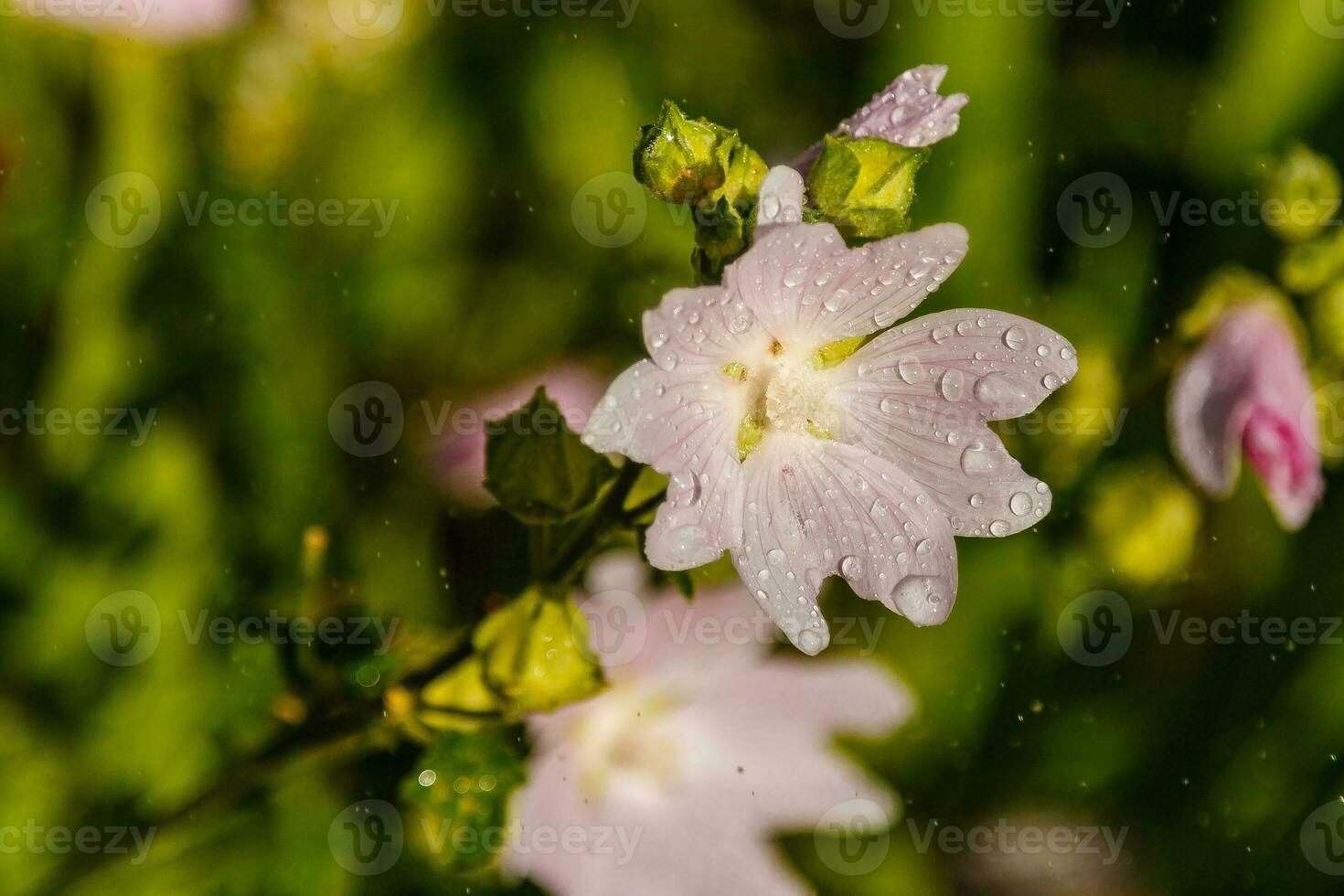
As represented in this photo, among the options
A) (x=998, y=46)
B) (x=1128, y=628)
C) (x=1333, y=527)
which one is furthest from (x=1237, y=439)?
(x=998, y=46)

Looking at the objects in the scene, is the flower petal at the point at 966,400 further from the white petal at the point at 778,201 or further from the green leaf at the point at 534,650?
the green leaf at the point at 534,650

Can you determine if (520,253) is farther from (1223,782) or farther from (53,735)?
(1223,782)

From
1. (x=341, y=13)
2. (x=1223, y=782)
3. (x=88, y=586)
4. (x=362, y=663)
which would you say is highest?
(x=341, y=13)

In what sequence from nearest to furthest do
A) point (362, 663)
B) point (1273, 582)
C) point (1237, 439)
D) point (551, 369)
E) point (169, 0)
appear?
point (362, 663) → point (1237, 439) → point (169, 0) → point (551, 369) → point (1273, 582)

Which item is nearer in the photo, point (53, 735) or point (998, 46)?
point (53, 735)

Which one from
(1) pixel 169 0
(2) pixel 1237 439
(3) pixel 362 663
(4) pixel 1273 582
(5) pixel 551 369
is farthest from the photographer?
(4) pixel 1273 582

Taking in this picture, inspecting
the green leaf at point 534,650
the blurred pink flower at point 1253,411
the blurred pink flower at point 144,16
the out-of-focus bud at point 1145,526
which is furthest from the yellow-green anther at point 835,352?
the blurred pink flower at point 144,16

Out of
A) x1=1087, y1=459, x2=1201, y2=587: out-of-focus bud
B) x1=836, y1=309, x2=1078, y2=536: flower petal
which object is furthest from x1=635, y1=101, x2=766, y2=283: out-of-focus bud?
x1=1087, y1=459, x2=1201, y2=587: out-of-focus bud

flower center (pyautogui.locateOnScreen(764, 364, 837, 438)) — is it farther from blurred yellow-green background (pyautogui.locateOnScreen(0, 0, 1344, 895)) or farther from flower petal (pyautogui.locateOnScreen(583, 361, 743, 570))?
blurred yellow-green background (pyautogui.locateOnScreen(0, 0, 1344, 895))
